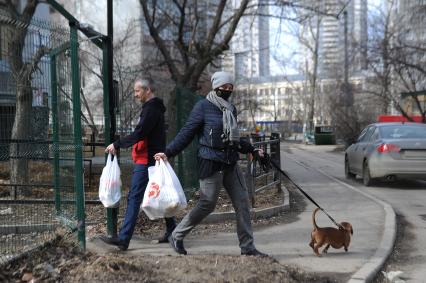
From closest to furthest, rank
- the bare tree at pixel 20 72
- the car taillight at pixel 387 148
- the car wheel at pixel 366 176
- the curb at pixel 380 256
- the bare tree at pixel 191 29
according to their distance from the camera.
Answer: the curb at pixel 380 256
the bare tree at pixel 20 72
the car taillight at pixel 387 148
the car wheel at pixel 366 176
the bare tree at pixel 191 29

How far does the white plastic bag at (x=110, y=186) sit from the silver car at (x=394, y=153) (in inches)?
308

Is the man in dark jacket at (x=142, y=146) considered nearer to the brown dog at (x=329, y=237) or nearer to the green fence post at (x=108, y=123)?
the green fence post at (x=108, y=123)

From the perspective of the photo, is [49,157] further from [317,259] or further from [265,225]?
[317,259]

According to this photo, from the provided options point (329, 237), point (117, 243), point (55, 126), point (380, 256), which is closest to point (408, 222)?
point (380, 256)

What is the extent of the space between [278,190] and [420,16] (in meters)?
15.8

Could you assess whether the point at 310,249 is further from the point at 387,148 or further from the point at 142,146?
the point at 387,148

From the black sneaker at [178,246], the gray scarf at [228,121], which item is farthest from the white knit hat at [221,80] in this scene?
the black sneaker at [178,246]

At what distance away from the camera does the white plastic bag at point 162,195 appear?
5.09 meters

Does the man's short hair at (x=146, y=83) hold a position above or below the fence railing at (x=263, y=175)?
above

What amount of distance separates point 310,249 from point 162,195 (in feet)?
6.70

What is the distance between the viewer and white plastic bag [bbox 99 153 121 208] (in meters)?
5.49

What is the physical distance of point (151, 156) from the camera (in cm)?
577

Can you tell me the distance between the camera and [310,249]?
6.12 metres

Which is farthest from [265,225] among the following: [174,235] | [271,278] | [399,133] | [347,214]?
[399,133]
